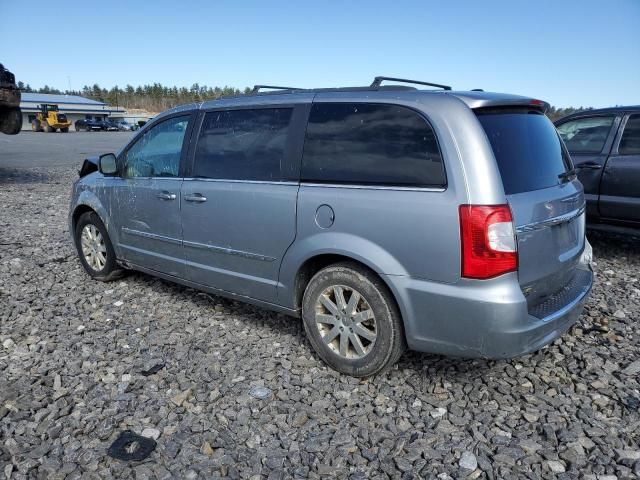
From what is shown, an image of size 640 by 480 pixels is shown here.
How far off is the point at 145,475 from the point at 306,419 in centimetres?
90

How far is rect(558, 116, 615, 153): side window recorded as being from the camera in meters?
6.14

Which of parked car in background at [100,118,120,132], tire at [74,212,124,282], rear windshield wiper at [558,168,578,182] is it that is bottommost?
parked car in background at [100,118,120,132]

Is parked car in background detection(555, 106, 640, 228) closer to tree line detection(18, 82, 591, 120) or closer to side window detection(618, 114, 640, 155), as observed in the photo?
side window detection(618, 114, 640, 155)

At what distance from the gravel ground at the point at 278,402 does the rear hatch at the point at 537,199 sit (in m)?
0.66

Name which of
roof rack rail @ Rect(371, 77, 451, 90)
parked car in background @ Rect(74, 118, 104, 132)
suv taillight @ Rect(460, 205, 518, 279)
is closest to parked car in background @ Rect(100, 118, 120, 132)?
parked car in background @ Rect(74, 118, 104, 132)

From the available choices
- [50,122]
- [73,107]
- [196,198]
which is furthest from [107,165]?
[73,107]

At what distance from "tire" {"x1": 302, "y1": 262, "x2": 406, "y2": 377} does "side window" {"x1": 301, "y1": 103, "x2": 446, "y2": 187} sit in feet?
1.92

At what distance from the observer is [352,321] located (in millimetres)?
3246

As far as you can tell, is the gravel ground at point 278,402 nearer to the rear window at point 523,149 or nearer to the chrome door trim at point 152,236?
the chrome door trim at point 152,236

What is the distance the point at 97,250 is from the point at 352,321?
316cm

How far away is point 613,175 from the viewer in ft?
19.4

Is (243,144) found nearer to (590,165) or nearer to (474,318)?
(474,318)

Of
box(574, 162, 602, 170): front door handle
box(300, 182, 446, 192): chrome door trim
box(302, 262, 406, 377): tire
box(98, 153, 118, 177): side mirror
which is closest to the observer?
box(300, 182, 446, 192): chrome door trim

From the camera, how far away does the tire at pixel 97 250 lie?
5.05 meters
